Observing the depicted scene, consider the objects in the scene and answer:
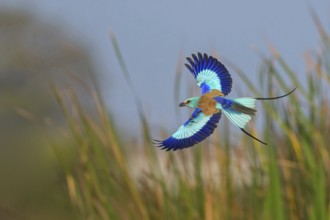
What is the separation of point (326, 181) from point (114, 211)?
696mm

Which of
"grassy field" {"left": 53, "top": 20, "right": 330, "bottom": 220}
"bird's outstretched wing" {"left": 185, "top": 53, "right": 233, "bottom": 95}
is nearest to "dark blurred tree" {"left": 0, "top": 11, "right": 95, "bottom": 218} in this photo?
"grassy field" {"left": 53, "top": 20, "right": 330, "bottom": 220}

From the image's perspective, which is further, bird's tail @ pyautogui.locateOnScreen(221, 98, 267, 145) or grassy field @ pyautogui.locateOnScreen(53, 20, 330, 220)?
grassy field @ pyautogui.locateOnScreen(53, 20, 330, 220)

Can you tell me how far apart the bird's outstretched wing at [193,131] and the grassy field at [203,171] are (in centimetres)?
181

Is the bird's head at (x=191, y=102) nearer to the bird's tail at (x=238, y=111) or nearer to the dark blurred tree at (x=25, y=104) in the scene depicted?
the bird's tail at (x=238, y=111)

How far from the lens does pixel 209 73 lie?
53.2 inches

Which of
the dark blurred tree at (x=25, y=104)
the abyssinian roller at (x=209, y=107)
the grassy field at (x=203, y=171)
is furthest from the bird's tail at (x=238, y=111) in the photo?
the dark blurred tree at (x=25, y=104)

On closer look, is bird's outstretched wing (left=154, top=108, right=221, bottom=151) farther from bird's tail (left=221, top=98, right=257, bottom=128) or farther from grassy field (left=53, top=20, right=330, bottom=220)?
grassy field (left=53, top=20, right=330, bottom=220)

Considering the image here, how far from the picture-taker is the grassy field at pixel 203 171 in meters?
3.27

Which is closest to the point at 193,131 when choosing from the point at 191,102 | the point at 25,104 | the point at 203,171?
the point at 191,102

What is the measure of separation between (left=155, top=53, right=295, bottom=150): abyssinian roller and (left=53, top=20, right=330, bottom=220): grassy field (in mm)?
1802

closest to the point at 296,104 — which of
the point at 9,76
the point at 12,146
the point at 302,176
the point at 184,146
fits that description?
the point at 302,176

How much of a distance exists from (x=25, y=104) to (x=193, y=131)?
11653 mm

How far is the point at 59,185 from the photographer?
377 centimetres

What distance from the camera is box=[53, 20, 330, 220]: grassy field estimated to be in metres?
3.27
